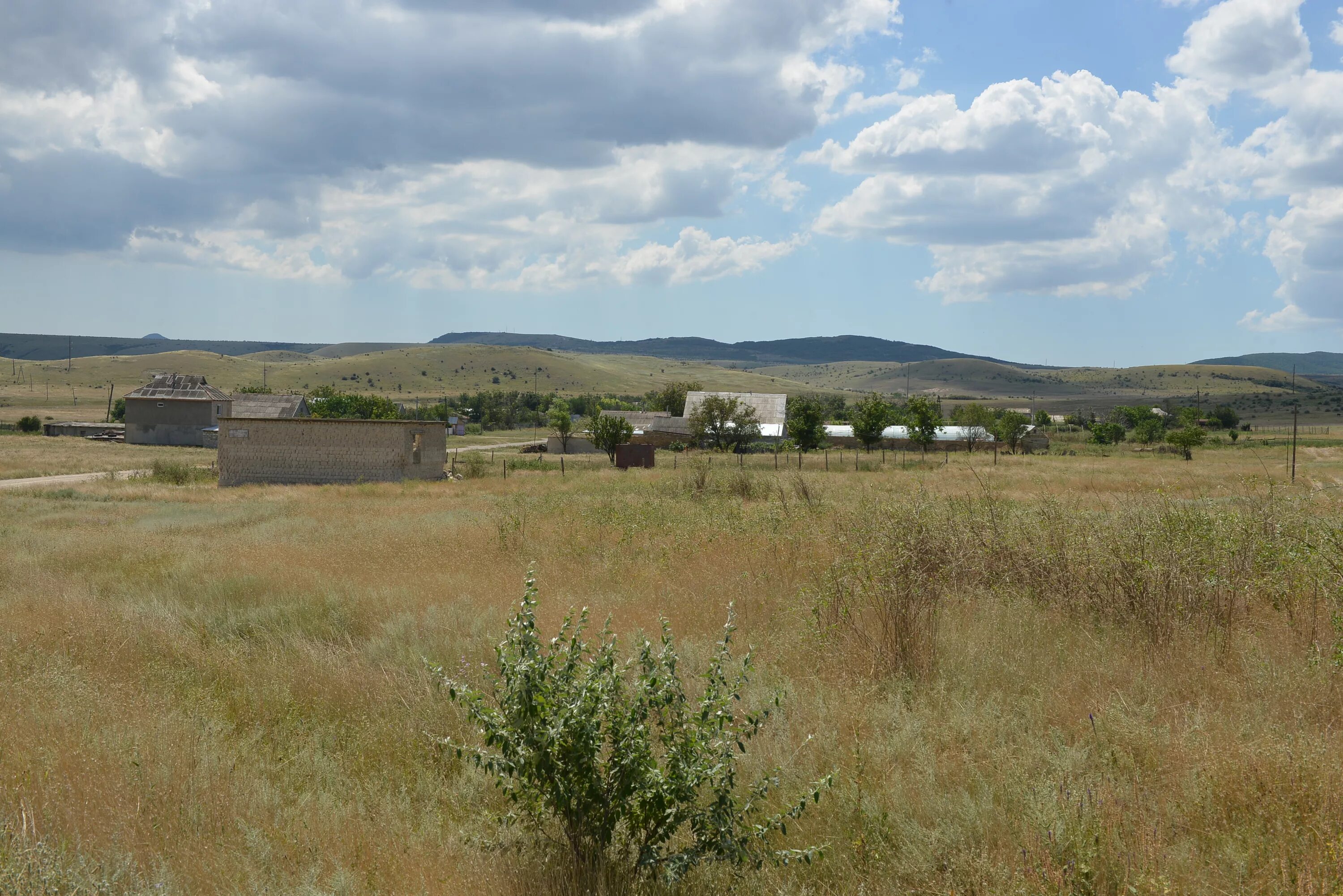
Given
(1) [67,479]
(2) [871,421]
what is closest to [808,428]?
(2) [871,421]

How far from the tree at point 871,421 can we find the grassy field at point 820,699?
53101 millimetres

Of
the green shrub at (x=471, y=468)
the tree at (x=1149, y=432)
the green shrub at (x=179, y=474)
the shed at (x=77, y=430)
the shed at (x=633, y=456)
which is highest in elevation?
the tree at (x=1149, y=432)

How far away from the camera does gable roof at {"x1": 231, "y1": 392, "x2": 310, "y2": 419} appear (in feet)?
246

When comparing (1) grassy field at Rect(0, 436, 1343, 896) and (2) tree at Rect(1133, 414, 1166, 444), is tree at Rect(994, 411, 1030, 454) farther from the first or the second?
(1) grassy field at Rect(0, 436, 1343, 896)

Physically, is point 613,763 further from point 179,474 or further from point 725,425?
point 725,425

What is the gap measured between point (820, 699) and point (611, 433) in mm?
49265

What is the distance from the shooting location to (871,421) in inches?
2579

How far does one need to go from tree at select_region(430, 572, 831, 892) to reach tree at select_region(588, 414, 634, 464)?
49.9 m

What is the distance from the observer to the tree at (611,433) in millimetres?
55438

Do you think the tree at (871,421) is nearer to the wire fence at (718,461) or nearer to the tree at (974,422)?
the wire fence at (718,461)

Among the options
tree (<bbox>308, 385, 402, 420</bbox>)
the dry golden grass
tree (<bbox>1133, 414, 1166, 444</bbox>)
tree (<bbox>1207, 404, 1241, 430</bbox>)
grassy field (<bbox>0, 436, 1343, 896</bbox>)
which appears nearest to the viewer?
grassy field (<bbox>0, 436, 1343, 896</bbox>)

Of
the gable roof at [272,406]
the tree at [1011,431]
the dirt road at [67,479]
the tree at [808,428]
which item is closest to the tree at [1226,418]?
the tree at [1011,431]

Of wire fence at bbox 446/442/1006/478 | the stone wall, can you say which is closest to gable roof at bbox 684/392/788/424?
wire fence at bbox 446/442/1006/478

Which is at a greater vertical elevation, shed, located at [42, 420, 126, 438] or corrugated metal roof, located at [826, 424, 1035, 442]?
corrugated metal roof, located at [826, 424, 1035, 442]
